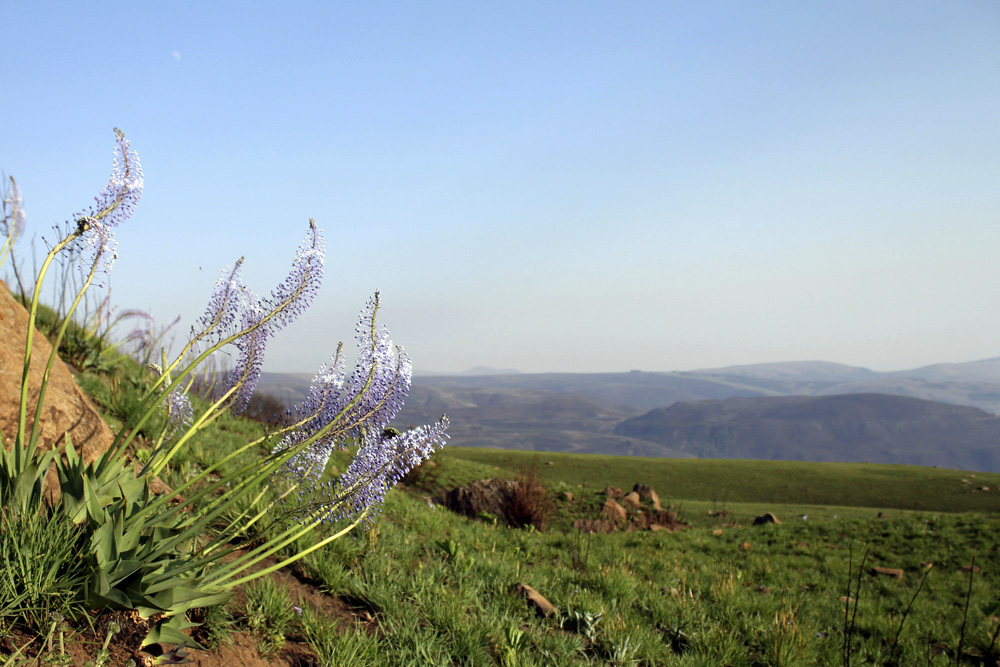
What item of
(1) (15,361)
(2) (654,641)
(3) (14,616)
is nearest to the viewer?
(3) (14,616)

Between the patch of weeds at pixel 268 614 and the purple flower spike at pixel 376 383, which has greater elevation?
the purple flower spike at pixel 376 383

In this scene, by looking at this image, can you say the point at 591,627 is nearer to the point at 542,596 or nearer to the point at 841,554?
the point at 542,596

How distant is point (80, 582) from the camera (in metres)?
2.67

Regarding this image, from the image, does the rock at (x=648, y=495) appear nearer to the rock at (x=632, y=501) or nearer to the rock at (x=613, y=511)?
the rock at (x=632, y=501)

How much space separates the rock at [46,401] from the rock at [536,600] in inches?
149

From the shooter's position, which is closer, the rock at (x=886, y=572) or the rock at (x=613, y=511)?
the rock at (x=886, y=572)

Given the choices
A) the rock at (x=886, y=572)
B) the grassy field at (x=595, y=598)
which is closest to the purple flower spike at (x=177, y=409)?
the grassy field at (x=595, y=598)

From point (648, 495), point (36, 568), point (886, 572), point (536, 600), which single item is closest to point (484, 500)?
point (536, 600)

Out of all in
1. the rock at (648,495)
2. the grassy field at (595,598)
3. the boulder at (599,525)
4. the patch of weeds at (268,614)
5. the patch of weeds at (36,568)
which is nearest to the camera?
the patch of weeds at (36,568)

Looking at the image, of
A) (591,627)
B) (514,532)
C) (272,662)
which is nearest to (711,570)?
(514,532)

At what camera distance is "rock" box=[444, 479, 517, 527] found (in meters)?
11.1

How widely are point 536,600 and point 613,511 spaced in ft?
29.9

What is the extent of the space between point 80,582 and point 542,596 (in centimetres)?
384

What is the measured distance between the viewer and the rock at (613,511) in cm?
1329
